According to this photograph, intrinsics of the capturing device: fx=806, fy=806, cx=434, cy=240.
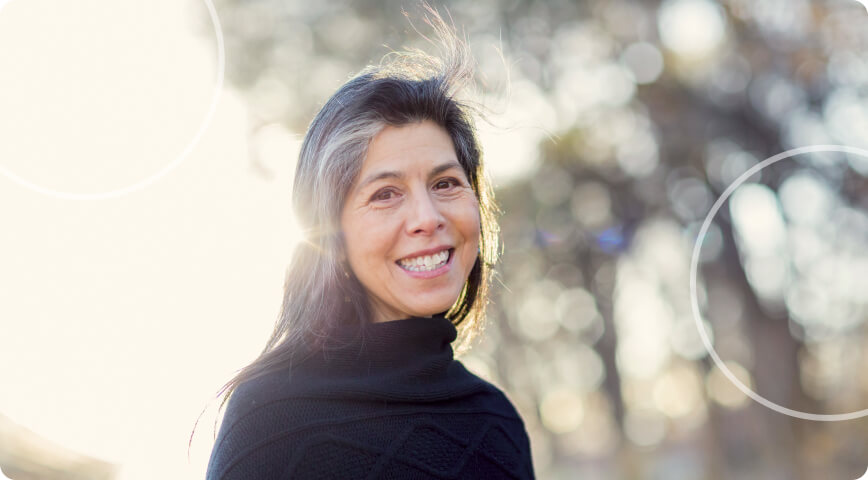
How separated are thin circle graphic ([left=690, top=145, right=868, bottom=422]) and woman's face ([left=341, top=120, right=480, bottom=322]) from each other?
8.96m

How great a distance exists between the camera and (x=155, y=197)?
290 inches

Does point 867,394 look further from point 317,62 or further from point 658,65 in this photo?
point 317,62

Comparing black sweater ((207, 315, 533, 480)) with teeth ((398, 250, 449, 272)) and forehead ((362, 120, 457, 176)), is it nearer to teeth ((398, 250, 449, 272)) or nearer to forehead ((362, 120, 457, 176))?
teeth ((398, 250, 449, 272))

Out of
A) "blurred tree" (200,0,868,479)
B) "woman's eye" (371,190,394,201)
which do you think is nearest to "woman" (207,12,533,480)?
"woman's eye" (371,190,394,201)

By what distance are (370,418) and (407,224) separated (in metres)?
0.57

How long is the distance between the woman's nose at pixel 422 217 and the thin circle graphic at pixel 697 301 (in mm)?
9069

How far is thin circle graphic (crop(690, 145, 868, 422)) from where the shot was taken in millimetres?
10758

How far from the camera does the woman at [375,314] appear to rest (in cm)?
220

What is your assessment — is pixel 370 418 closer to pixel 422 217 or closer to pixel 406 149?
pixel 422 217

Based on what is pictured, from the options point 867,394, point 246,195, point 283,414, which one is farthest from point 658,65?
point 283,414

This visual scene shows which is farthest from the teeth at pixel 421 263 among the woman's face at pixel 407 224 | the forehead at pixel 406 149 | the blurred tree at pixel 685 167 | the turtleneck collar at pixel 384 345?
the blurred tree at pixel 685 167

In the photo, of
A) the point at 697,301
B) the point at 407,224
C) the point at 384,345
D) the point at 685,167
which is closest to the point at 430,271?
the point at 407,224

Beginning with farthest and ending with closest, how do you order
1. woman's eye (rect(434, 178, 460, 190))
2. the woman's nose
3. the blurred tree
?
the blurred tree < woman's eye (rect(434, 178, 460, 190)) < the woman's nose

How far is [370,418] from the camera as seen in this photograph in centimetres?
228
